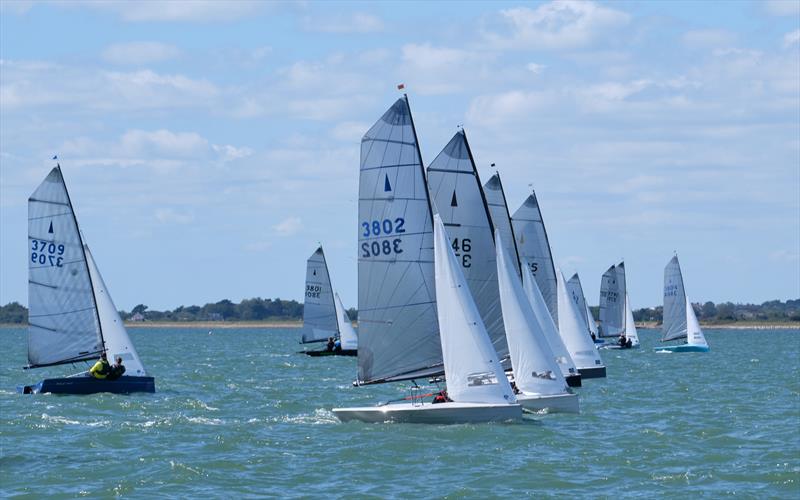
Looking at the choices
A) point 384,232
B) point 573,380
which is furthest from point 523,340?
point 573,380

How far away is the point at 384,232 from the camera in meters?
32.8

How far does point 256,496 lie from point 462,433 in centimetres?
795

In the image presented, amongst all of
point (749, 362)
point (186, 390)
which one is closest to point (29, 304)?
point (186, 390)

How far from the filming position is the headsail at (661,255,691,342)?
99.5 meters

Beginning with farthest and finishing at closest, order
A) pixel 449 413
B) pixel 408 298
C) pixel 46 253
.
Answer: pixel 46 253, pixel 408 298, pixel 449 413

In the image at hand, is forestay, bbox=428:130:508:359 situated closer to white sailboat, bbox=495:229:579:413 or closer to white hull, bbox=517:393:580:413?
white sailboat, bbox=495:229:579:413

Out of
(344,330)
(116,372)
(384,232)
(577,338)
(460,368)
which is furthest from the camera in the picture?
(344,330)

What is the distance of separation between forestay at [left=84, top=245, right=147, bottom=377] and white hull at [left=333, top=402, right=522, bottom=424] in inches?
616

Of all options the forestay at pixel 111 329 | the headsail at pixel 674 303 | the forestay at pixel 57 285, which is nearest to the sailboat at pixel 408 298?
the forestay at pixel 111 329

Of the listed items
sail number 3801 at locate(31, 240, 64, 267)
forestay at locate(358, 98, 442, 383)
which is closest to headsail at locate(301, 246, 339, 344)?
sail number 3801 at locate(31, 240, 64, 267)

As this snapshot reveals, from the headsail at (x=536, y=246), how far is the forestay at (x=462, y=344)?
21.8 metres

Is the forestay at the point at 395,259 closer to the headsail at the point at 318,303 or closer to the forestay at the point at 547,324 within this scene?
the forestay at the point at 547,324

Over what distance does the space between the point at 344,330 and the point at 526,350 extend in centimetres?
4887

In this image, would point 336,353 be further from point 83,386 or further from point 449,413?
point 449,413
